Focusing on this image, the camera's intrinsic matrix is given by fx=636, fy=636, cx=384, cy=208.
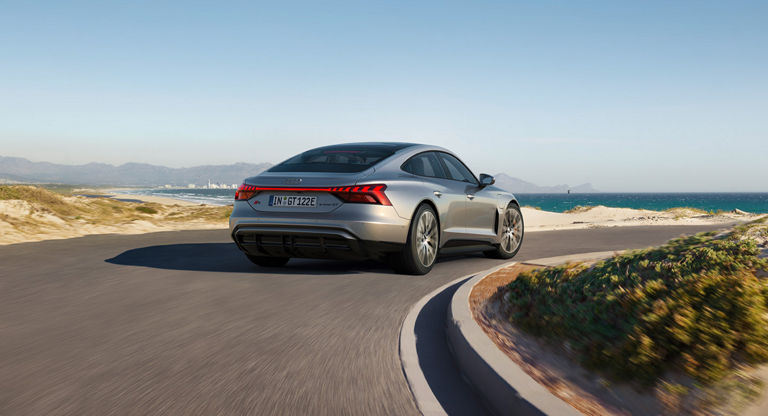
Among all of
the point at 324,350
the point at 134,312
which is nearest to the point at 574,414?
the point at 324,350

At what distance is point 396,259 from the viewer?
306 inches

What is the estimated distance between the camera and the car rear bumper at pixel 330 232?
711 cm

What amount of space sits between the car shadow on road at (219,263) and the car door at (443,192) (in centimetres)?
103

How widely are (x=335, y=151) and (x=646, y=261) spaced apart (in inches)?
171

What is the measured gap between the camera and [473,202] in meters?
9.16

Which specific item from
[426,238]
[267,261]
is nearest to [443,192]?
[426,238]

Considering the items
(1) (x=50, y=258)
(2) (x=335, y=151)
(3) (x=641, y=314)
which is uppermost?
(2) (x=335, y=151)

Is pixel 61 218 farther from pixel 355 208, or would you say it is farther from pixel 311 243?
pixel 355 208

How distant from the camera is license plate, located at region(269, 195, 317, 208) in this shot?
727cm

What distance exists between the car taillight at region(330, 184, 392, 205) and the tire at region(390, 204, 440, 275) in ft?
2.09

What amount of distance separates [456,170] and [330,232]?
115 inches

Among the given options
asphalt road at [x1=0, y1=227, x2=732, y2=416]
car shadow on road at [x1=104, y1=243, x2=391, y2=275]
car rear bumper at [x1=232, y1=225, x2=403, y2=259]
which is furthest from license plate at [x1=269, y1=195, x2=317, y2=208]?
car shadow on road at [x1=104, y1=243, x2=391, y2=275]

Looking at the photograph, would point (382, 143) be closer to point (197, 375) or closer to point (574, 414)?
point (197, 375)

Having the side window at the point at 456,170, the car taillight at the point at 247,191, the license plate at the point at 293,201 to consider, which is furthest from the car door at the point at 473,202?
the car taillight at the point at 247,191
